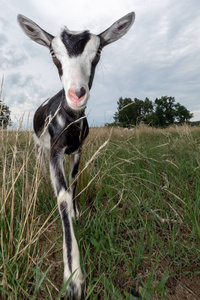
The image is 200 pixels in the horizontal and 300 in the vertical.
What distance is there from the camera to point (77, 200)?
8.70 feet

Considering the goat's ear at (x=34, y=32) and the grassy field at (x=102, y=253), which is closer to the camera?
the grassy field at (x=102, y=253)

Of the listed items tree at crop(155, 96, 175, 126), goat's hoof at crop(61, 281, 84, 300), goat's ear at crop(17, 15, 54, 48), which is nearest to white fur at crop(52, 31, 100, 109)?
goat's ear at crop(17, 15, 54, 48)

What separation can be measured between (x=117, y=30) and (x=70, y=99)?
1238 mm

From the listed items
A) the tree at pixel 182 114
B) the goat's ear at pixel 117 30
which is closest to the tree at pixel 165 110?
the tree at pixel 182 114

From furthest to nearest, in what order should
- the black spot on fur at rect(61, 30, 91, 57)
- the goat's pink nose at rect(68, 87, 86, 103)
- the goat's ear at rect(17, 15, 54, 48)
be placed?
1. the goat's ear at rect(17, 15, 54, 48)
2. the black spot on fur at rect(61, 30, 91, 57)
3. the goat's pink nose at rect(68, 87, 86, 103)

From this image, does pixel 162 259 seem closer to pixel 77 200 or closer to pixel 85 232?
pixel 85 232

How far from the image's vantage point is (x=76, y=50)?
6.68 feet

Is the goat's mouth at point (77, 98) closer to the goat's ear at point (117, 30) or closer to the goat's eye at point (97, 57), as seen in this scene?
the goat's eye at point (97, 57)

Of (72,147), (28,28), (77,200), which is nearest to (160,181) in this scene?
(77,200)

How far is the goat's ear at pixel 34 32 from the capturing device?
7.69ft

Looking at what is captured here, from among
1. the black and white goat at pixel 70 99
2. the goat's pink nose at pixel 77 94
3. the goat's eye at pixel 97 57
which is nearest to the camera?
the black and white goat at pixel 70 99

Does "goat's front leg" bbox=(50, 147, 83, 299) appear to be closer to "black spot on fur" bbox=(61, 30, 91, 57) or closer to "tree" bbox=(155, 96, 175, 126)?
"black spot on fur" bbox=(61, 30, 91, 57)

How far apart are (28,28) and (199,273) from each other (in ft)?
9.70

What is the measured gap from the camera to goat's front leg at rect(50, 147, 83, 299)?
61.0 inches
